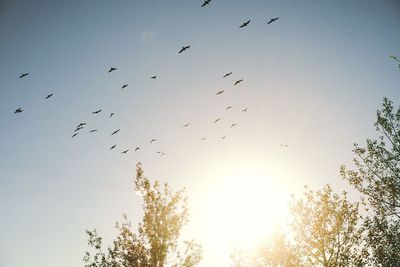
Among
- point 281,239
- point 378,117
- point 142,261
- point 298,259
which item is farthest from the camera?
point 281,239

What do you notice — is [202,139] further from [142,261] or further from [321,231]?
[321,231]

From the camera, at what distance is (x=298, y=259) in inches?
961

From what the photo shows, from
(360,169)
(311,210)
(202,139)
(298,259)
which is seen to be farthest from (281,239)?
(202,139)

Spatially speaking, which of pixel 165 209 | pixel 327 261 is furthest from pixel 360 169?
pixel 165 209

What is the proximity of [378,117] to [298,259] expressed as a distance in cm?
1394

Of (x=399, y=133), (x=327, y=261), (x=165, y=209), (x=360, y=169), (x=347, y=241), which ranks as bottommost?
(x=327, y=261)

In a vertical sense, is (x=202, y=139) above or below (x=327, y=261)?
above

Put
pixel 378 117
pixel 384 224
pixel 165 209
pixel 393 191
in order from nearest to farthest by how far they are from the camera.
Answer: pixel 165 209
pixel 393 191
pixel 378 117
pixel 384 224

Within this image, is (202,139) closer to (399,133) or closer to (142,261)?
(142,261)

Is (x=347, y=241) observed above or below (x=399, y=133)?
below

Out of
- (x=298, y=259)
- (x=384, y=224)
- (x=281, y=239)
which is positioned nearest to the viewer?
(x=384, y=224)

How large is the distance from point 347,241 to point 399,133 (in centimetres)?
907

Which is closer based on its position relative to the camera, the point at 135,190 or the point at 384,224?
the point at 135,190

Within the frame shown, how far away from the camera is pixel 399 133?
2016 cm
